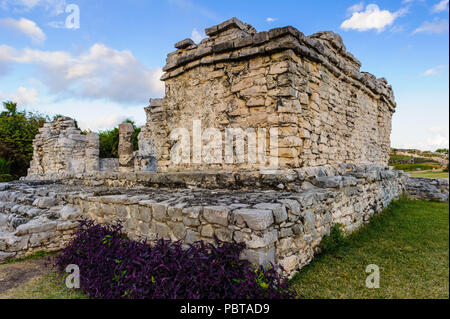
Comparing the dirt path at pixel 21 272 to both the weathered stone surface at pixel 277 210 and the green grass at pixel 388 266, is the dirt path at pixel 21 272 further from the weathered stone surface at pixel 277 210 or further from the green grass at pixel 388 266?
the green grass at pixel 388 266

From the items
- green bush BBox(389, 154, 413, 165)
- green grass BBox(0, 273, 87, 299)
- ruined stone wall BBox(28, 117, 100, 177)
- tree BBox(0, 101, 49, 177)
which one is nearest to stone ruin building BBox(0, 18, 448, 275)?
green grass BBox(0, 273, 87, 299)

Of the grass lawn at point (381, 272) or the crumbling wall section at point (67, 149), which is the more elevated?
the crumbling wall section at point (67, 149)

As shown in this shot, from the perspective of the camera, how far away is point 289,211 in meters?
3.04

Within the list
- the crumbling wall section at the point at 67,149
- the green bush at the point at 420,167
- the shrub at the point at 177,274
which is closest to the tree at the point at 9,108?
the crumbling wall section at the point at 67,149

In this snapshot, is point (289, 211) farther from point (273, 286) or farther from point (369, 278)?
point (369, 278)

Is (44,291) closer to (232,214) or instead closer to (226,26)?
(232,214)

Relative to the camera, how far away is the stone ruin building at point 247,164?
10.1ft

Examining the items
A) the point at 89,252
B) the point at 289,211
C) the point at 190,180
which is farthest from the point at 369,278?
the point at 89,252

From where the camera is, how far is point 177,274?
2.44 metres

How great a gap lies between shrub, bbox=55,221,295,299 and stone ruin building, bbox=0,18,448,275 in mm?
188

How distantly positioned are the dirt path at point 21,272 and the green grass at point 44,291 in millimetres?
139

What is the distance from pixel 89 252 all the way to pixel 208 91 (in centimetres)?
360

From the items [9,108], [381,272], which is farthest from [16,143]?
[381,272]
